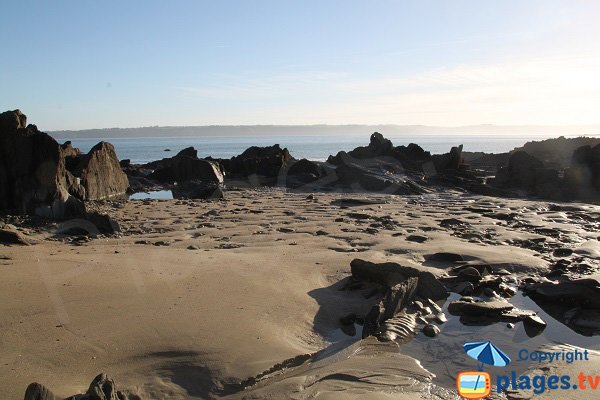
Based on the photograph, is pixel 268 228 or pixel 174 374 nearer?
pixel 174 374

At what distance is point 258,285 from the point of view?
5.61 m

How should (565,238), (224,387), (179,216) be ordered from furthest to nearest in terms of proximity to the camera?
(179,216)
(565,238)
(224,387)

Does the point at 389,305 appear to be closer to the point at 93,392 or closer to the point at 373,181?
the point at 93,392

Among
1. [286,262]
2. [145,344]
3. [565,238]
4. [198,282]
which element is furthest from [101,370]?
[565,238]

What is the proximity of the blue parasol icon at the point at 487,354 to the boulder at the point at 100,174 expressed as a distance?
39.6ft

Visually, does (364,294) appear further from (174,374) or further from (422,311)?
(174,374)

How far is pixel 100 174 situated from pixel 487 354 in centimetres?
1410

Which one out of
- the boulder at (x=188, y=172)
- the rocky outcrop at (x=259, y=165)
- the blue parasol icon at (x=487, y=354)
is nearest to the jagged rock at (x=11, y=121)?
the blue parasol icon at (x=487, y=354)

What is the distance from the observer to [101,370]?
351 centimetres

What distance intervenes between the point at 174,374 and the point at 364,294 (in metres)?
2.63

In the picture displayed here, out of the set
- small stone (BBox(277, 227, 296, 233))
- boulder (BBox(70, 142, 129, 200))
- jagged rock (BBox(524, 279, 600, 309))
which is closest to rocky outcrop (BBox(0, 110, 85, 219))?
boulder (BBox(70, 142, 129, 200))

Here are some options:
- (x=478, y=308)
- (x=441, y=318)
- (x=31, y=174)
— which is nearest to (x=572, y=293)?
(x=478, y=308)

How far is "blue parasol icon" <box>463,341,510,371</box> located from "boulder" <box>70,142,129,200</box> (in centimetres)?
1206

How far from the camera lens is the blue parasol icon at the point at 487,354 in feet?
13.0
